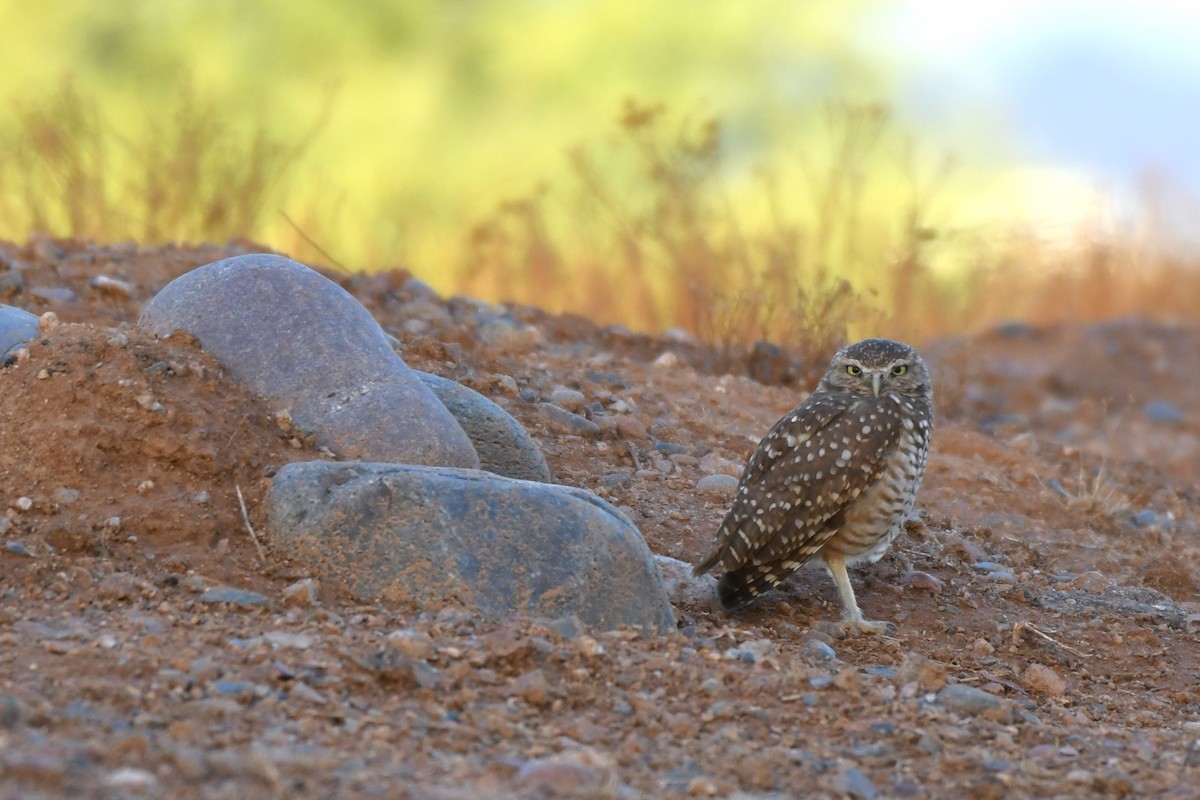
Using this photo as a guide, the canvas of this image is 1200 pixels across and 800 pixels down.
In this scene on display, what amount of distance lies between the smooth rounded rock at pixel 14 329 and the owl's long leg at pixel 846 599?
3.29 metres

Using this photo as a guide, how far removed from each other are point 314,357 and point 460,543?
48.7 inches

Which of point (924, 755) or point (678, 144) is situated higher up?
point (678, 144)

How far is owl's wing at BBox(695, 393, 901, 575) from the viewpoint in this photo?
5656mm

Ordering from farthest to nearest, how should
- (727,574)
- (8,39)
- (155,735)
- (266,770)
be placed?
(8,39)
(727,574)
(155,735)
(266,770)

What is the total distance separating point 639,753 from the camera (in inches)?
158

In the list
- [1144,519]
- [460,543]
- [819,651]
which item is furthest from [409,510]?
[1144,519]

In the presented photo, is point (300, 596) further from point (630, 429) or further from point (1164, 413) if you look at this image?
point (1164, 413)

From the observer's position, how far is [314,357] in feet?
18.7

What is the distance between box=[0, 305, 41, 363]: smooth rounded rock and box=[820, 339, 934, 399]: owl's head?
3.29 meters

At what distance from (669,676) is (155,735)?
163 cm

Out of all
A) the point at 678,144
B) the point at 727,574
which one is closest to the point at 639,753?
the point at 727,574

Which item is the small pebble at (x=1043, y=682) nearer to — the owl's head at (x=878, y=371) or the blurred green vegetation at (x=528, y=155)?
the owl's head at (x=878, y=371)

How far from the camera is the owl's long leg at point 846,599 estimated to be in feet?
18.6

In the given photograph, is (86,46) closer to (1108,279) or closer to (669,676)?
(1108,279)
